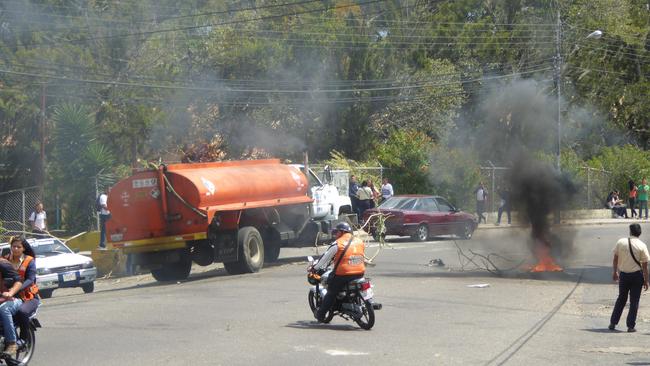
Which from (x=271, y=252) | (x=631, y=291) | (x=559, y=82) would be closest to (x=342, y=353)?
(x=631, y=291)

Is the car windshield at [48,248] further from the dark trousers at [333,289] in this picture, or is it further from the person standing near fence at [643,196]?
the person standing near fence at [643,196]

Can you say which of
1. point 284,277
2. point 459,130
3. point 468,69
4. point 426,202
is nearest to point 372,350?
point 284,277

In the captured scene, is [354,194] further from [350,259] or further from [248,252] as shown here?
[350,259]

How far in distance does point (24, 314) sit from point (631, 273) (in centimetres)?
755

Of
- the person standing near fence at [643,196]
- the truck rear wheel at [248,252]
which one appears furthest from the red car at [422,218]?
the person standing near fence at [643,196]

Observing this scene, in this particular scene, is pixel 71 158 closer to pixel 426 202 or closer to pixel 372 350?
pixel 426 202

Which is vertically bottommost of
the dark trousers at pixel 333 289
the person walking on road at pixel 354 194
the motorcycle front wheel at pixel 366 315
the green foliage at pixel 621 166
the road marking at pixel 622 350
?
the road marking at pixel 622 350

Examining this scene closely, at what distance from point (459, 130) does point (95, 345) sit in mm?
27917

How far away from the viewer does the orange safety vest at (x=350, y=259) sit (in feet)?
40.1

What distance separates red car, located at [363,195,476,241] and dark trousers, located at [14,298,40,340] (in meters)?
18.0

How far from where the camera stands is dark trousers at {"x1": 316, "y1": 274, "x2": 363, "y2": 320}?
1226 centimetres

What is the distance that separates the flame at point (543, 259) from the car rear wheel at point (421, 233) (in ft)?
27.5

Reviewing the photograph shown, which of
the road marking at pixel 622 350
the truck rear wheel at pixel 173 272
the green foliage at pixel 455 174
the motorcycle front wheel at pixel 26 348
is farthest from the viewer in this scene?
the green foliage at pixel 455 174

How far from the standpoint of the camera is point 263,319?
531 inches
